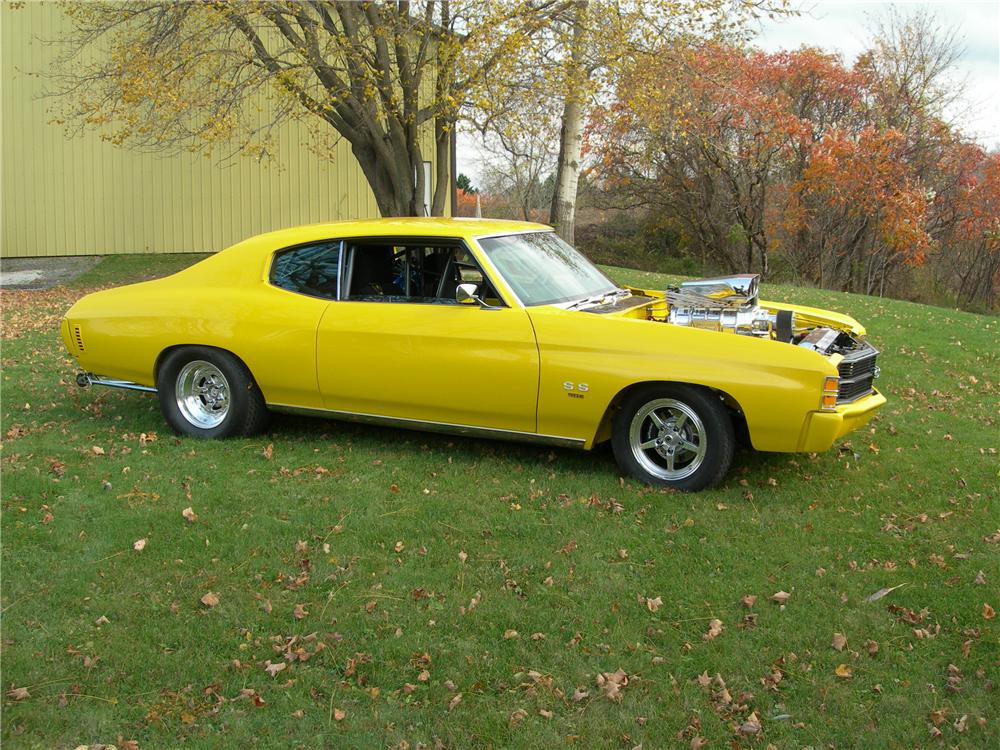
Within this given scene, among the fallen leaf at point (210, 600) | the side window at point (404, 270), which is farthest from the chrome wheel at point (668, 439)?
the fallen leaf at point (210, 600)

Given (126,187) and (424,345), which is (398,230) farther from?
(126,187)

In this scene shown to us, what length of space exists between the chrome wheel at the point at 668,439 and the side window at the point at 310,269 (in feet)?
7.15

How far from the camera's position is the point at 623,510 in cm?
520

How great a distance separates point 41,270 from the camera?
1930 centimetres

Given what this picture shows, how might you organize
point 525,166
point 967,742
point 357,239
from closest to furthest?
1. point 967,742
2. point 357,239
3. point 525,166

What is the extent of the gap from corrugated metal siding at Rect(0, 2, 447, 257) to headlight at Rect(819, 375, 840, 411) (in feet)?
52.3

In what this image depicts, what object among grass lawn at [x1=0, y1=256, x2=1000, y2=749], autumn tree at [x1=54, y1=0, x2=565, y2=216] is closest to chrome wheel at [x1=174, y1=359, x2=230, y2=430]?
grass lawn at [x1=0, y1=256, x2=1000, y2=749]

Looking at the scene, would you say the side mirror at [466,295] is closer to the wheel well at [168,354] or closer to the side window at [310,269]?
the side window at [310,269]

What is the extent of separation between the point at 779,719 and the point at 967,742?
619 mm

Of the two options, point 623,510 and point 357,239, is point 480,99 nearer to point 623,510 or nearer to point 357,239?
point 357,239

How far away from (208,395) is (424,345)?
180cm

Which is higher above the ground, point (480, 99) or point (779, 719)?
point (480, 99)

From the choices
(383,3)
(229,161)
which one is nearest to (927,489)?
(383,3)

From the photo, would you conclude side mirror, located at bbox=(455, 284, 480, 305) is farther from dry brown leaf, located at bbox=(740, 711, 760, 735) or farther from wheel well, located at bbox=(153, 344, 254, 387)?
dry brown leaf, located at bbox=(740, 711, 760, 735)
